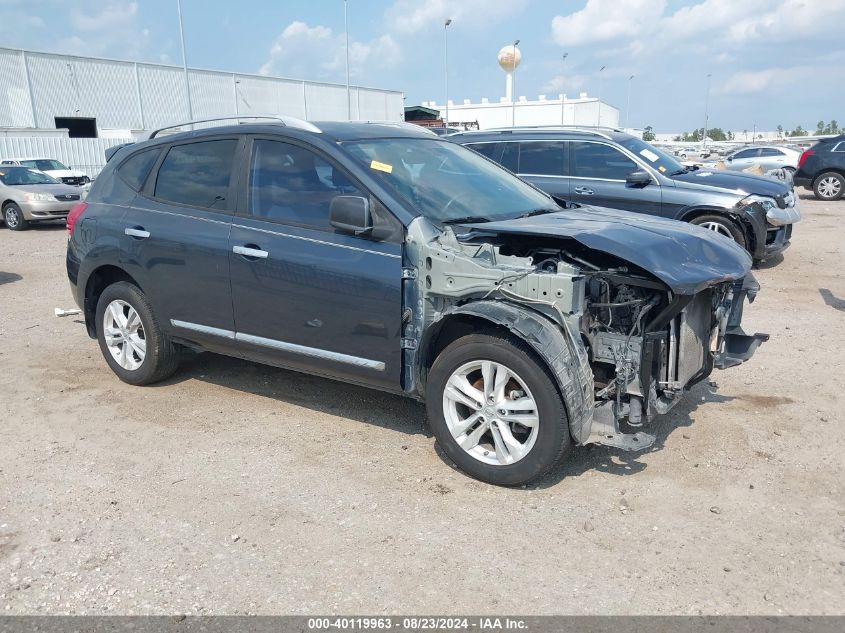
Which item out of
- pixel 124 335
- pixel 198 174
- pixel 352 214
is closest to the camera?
pixel 352 214

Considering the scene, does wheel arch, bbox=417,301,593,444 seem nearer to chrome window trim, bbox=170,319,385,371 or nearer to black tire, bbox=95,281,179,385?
chrome window trim, bbox=170,319,385,371

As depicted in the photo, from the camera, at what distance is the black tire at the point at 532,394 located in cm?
359

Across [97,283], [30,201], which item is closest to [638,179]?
[97,283]

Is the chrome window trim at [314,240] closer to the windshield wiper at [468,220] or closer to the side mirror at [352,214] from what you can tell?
the side mirror at [352,214]

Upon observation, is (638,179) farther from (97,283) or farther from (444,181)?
(97,283)

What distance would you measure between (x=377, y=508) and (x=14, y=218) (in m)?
16.0

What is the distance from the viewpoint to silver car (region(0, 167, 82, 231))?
16.2 metres

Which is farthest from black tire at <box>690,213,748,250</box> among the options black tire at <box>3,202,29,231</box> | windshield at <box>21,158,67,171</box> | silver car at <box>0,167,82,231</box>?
windshield at <box>21,158,67,171</box>

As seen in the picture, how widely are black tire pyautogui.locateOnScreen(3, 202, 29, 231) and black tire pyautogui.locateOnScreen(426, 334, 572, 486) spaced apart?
15.6 meters

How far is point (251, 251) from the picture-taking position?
4469 mm

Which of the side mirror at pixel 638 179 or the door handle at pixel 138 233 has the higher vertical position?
the side mirror at pixel 638 179

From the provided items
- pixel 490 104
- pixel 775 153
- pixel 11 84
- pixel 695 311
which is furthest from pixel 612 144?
pixel 490 104

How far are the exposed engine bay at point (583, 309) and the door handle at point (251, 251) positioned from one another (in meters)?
1.02

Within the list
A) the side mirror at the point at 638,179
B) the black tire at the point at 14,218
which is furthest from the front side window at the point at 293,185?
the black tire at the point at 14,218
